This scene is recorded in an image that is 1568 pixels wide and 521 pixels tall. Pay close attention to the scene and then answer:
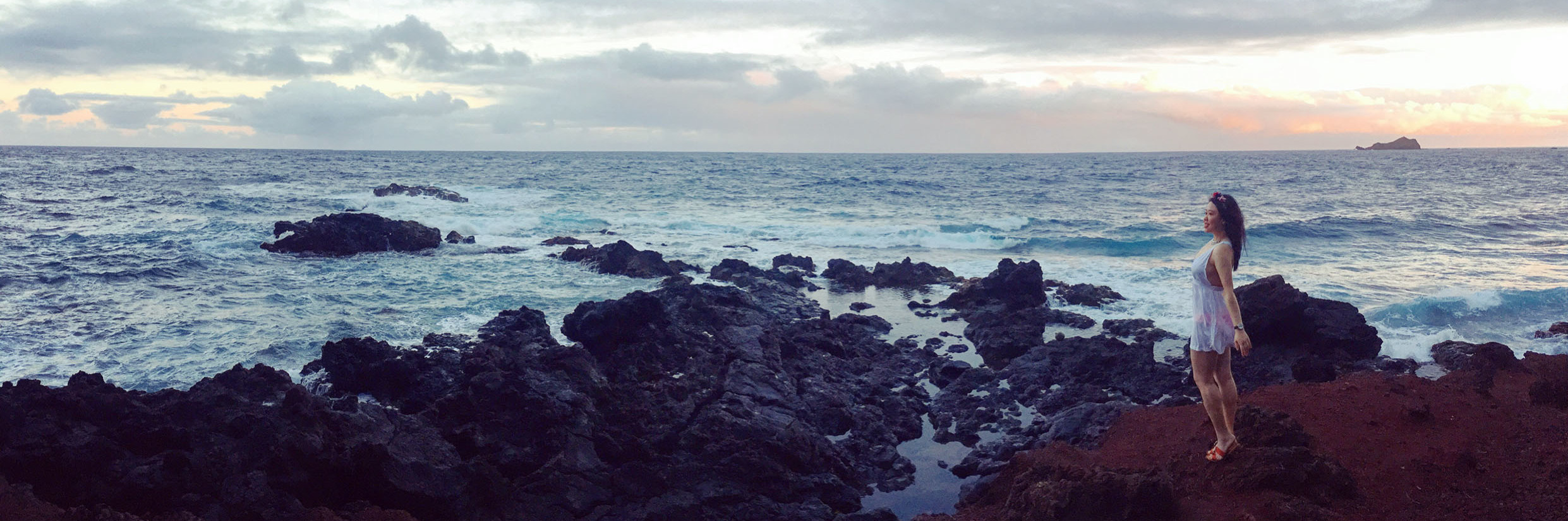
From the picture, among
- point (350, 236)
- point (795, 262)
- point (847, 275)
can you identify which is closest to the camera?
point (847, 275)

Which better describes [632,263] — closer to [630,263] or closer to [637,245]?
[630,263]

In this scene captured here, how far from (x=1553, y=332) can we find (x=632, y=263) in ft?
56.3

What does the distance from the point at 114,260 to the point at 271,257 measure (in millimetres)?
3165

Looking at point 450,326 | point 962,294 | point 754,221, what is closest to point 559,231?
point 754,221

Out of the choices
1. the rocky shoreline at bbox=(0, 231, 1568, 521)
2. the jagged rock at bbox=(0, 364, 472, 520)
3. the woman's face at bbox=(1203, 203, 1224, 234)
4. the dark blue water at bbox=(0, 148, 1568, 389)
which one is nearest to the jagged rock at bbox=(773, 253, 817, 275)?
the dark blue water at bbox=(0, 148, 1568, 389)

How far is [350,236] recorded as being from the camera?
76.5 feet

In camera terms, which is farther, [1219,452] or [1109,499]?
[1219,452]

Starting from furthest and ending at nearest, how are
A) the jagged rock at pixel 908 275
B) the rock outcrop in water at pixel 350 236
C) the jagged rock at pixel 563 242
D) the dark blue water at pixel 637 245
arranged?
the jagged rock at pixel 563 242, the rock outcrop in water at pixel 350 236, the jagged rock at pixel 908 275, the dark blue water at pixel 637 245

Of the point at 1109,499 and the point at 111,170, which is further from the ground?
the point at 111,170

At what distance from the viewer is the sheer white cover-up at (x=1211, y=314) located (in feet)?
19.8

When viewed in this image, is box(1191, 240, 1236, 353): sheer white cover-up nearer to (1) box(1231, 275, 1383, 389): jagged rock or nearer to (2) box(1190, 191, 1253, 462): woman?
(2) box(1190, 191, 1253, 462): woman

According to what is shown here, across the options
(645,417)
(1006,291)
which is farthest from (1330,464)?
(1006,291)

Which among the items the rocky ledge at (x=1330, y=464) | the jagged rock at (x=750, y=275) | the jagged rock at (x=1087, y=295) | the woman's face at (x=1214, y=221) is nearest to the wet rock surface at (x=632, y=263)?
the jagged rock at (x=750, y=275)

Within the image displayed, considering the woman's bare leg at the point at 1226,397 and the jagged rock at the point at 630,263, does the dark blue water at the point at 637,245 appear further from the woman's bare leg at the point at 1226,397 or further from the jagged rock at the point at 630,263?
the woman's bare leg at the point at 1226,397
